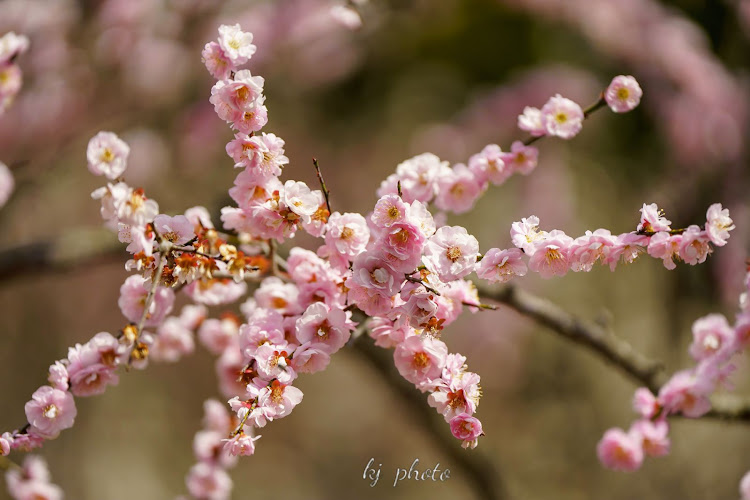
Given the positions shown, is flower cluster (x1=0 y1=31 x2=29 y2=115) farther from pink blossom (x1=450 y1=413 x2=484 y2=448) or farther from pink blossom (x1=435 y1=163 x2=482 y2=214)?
pink blossom (x1=450 y1=413 x2=484 y2=448)

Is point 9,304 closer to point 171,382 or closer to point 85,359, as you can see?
point 171,382

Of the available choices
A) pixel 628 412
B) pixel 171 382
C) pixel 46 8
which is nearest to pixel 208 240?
pixel 46 8

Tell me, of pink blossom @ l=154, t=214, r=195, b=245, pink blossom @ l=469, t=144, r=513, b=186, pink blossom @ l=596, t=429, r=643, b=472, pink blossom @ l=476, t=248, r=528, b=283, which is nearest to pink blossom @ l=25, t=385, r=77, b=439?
pink blossom @ l=154, t=214, r=195, b=245

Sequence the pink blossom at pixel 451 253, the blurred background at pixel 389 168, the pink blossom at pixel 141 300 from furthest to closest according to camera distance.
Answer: the blurred background at pixel 389 168 → the pink blossom at pixel 141 300 → the pink blossom at pixel 451 253

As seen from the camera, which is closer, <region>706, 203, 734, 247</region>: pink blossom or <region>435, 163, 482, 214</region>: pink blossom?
<region>706, 203, 734, 247</region>: pink blossom

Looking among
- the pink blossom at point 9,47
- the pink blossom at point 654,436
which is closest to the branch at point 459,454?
the pink blossom at point 654,436

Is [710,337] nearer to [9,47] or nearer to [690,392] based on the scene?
[690,392]

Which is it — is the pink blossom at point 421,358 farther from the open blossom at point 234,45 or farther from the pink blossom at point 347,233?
the open blossom at point 234,45
